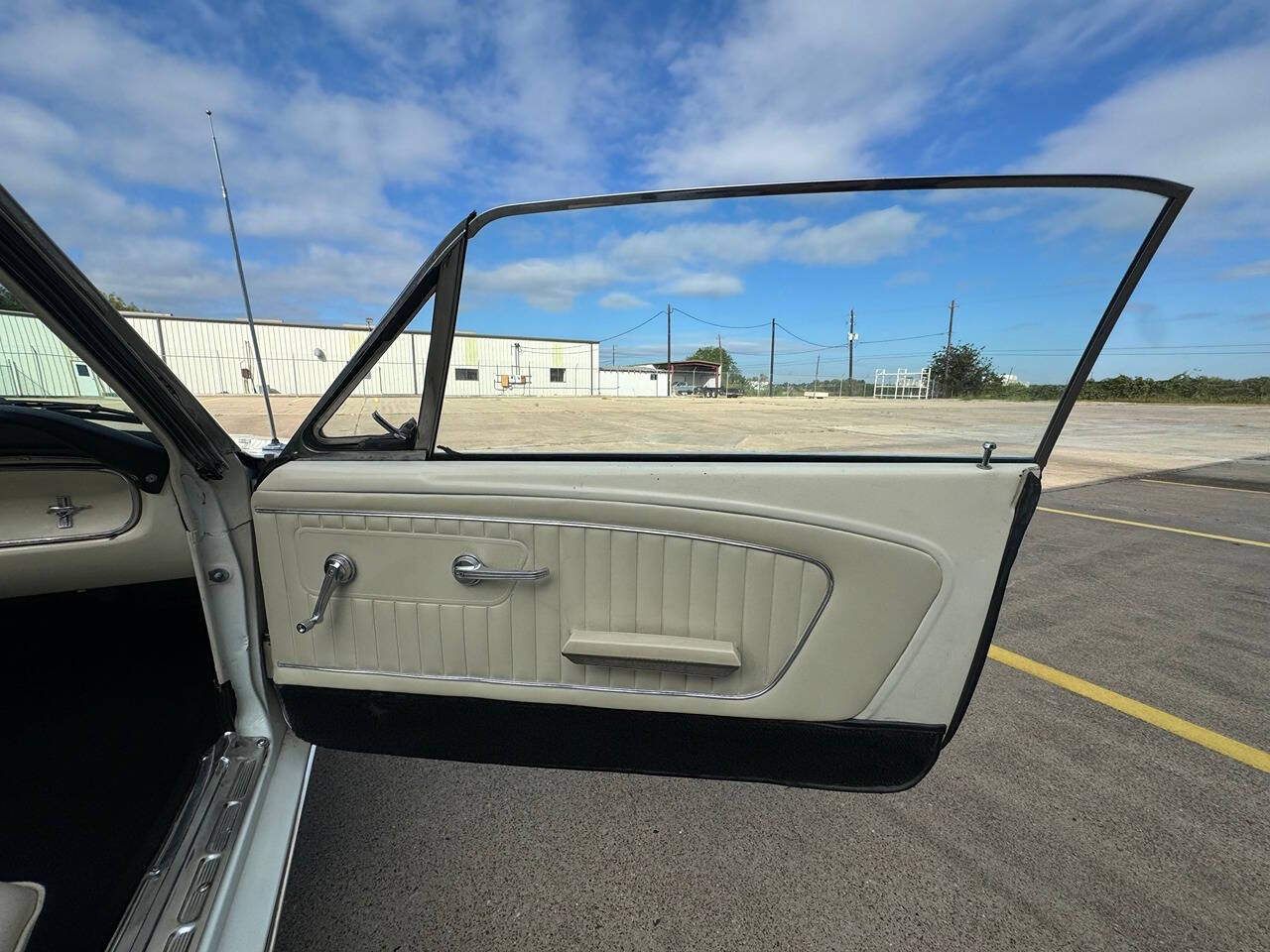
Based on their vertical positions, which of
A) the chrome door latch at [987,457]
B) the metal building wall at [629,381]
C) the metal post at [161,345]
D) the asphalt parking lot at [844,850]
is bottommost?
the asphalt parking lot at [844,850]

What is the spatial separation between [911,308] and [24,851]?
8.62ft

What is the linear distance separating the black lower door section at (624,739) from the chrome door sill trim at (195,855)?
0.58 ft

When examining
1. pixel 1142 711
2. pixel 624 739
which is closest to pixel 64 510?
pixel 624 739

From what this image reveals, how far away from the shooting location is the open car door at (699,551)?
127cm

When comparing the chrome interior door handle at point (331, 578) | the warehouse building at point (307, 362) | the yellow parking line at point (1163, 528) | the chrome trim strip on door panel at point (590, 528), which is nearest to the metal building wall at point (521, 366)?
the warehouse building at point (307, 362)

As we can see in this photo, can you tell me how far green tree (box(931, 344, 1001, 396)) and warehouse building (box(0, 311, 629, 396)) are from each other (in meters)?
0.75

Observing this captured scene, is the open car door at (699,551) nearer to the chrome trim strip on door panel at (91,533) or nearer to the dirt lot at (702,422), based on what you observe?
the dirt lot at (702,422)

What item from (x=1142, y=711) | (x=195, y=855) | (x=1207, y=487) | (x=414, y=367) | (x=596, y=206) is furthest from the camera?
(x=1207, y=487)

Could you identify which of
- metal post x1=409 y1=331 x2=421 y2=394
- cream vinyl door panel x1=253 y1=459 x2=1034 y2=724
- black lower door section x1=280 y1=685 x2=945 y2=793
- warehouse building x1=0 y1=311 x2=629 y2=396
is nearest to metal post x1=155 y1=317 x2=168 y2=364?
warehouse building x1=0 y1=311 x2=629 y2=396

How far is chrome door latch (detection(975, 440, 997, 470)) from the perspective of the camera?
50.9 inches

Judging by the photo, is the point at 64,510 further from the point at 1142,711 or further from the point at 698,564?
the point at 1142,711

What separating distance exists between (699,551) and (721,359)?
62 centimetres

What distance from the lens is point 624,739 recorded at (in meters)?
1.41

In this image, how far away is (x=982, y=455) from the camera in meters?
1.34
